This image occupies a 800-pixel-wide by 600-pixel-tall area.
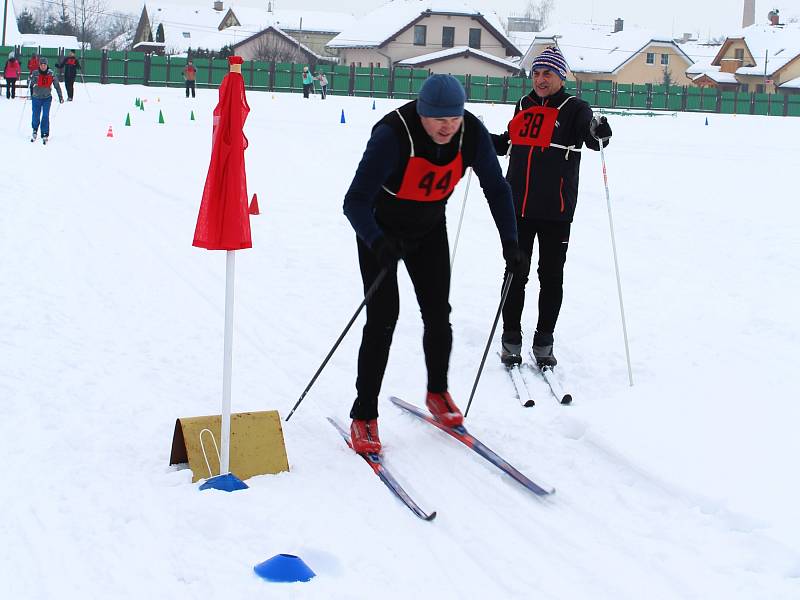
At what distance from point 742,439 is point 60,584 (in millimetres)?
3207

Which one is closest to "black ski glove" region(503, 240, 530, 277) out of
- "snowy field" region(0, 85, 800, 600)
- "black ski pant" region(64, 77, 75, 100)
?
"snowy field" region(0, 85, 800, 600)

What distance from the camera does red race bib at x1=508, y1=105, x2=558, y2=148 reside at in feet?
18.2

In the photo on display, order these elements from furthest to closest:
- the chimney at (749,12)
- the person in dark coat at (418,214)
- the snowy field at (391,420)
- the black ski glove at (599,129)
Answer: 1. the chimney at (749,12)
2. the black ski glove at (599,129)
3. the person in dark coat at (418,214)
4. the snowy field at (391,420)

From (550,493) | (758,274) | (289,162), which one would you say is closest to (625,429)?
(550,493)

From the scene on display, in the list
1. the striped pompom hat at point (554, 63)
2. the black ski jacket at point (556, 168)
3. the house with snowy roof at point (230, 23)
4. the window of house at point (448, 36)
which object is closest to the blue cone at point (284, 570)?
the black ski jacket at point (556, 168)

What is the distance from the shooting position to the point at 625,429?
15.8 feet

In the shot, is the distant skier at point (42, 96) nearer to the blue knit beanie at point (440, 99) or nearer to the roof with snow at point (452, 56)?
the blue knit beanie at point (440, 99)

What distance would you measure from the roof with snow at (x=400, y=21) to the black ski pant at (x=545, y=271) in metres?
56.8

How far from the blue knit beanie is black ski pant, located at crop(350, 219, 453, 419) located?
696mm

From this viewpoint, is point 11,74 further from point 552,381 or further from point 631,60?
point 631,60

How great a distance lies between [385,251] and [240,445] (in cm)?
110

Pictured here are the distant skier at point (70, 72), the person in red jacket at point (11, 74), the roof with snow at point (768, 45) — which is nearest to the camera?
the distant skier at point (70, 72)

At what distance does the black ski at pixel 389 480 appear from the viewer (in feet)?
12.6

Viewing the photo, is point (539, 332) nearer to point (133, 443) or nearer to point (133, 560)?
point (133, 443)
